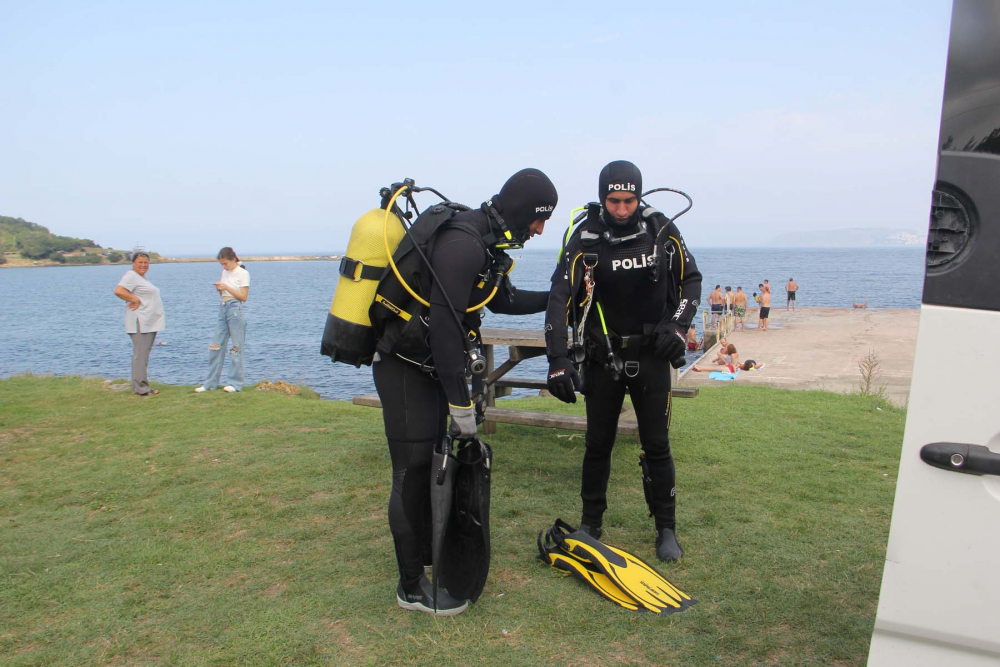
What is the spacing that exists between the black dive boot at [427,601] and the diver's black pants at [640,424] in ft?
3.74

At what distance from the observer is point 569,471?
573 cm

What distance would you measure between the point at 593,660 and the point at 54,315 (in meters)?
65.0

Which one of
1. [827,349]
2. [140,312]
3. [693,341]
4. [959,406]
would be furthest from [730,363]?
[959,406]

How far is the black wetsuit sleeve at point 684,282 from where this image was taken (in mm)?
3975

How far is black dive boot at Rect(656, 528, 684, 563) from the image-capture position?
4.01m

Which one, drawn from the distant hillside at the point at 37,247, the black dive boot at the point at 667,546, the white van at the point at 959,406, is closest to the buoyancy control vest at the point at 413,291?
the black dive boot at the point at 667,546

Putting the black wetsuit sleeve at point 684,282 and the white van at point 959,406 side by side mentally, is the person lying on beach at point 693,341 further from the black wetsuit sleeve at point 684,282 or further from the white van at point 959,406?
the white van at point 959,406

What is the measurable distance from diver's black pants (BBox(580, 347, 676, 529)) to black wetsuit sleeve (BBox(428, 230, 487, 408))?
1.13m

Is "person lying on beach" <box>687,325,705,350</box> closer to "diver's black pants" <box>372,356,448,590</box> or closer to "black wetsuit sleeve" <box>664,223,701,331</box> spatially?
"black wetsuit sleeve" <box>664,223,701,331</box>

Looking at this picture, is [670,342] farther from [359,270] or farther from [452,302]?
[359,270]

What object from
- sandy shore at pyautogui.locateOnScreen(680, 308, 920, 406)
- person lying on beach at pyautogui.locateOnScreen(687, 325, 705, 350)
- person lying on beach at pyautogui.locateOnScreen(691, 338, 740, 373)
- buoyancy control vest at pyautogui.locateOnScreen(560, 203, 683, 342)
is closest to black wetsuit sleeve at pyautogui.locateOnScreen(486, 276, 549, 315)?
buoyancy control vest at pyautogui.locateOnScreen(560, 203, 683, 342)

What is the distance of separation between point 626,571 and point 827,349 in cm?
2165

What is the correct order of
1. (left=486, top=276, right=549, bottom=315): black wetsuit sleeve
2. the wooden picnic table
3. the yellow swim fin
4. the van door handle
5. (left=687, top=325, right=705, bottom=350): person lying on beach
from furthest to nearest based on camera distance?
(left=687, top=325, right=705, bottom=350): person lying on beach < the wooden picnic table < (left=486, top=276, right=549, bottom=315): black wetsuit sleeve < the yellow swim fin < the van door handle

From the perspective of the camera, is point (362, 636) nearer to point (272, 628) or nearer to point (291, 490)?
point (272, 628)
